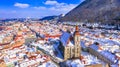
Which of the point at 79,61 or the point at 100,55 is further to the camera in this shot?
the point at 100,55

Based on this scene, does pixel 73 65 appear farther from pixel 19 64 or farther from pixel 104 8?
pixel 104 8

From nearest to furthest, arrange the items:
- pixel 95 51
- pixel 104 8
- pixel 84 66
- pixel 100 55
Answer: pixel 84 66 → pixel 100 55 → pixel 95 51 → pixel 104 8

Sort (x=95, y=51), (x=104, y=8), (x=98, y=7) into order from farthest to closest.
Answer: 1. (x=98, y=7)
2. (x=104, y=8)
3. (x=95, y=51)

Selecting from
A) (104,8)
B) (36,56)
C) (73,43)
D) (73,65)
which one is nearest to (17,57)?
(36,56)

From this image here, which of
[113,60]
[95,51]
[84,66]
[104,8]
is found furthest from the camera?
[104,8]

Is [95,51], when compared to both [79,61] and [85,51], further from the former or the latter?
[79,61]

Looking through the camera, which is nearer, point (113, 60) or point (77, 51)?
point (113, 60)

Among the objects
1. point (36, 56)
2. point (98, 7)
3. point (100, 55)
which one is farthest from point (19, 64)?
point (98, 7)

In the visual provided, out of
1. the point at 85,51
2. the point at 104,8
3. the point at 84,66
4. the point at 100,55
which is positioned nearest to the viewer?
the point at 84,66

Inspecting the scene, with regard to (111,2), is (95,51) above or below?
below
